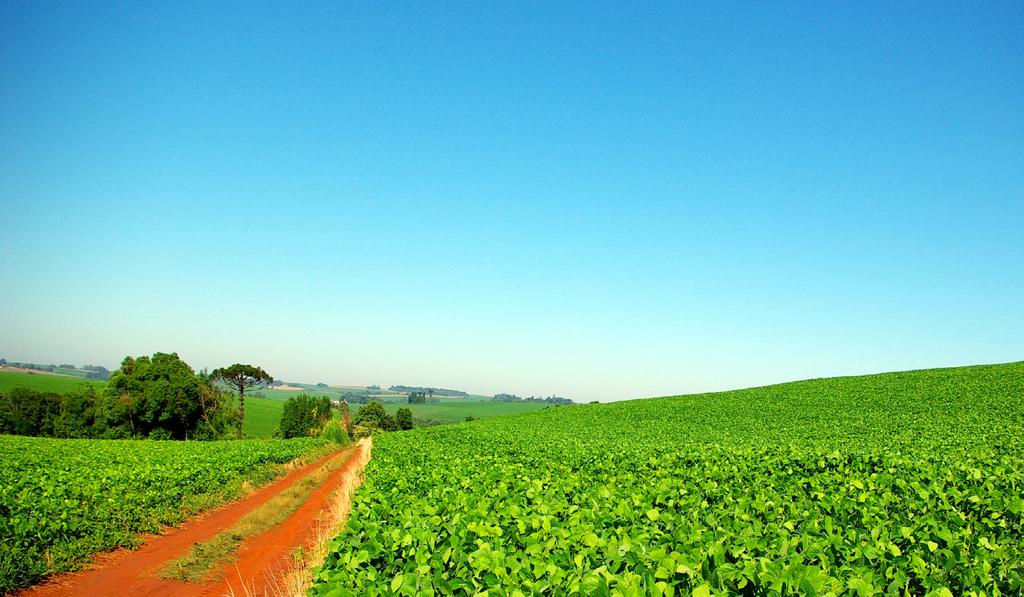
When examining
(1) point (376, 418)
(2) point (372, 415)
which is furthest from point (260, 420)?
(1) point (376, 418)

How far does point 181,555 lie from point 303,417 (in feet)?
240

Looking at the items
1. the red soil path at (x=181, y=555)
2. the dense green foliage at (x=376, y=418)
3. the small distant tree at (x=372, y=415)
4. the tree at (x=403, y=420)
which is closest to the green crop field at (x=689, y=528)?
the red soil path at (x=181, y=555)

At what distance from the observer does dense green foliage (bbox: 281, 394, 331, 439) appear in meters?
80.1

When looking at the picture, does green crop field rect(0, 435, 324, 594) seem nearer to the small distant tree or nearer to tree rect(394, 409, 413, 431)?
the small distant tree

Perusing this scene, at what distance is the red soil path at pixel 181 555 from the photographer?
11.4 m

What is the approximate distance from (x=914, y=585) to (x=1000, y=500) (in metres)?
5.01

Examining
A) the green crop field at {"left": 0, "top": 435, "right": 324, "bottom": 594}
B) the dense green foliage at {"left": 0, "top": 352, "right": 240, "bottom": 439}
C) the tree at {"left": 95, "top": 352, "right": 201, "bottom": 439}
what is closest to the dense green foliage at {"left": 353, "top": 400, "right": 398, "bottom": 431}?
the dense green foliage at {"left": 0, "top": 352, "right": 240, "bottom": 439}

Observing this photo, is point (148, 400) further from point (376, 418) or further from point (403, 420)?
point (403, 420)

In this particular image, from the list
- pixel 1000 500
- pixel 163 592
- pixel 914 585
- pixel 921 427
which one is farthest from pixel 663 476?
pixel 921 427

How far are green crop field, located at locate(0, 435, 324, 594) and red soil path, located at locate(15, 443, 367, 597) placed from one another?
1.52ft

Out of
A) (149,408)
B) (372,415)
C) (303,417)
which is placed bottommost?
(372,415)

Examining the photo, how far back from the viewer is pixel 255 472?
90.2 feet

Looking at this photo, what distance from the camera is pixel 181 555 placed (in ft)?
46.2

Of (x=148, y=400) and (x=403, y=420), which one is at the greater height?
(x=148, y=400)
